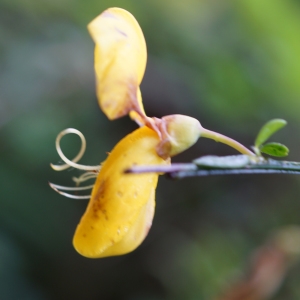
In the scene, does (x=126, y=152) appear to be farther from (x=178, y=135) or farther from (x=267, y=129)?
(x=267, y=129)

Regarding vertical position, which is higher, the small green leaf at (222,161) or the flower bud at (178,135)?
the flower bud at (178,135)

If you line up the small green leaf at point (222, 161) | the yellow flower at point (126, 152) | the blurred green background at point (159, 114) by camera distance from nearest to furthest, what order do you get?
the small green leaf at point (222, 161)
the yellow flower at point (126, 152)
the blurred green background at point (159, 114)

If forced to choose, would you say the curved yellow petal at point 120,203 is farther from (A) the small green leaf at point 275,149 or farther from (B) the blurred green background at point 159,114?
(B) the blurred green background at point 159,114

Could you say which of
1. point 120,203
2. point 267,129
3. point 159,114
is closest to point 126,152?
point 120,203

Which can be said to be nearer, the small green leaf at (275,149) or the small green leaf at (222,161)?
the small green leaf at (222,161)

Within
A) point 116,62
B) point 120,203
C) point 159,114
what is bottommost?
point 120,203

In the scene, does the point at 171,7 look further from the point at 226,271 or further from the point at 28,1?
the point at 226,271

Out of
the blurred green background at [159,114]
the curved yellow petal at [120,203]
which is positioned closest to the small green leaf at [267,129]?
the curved yellow petal at [120,203]
